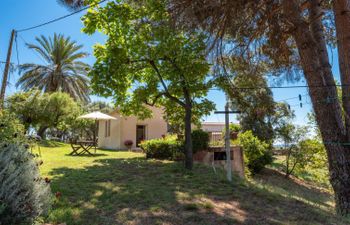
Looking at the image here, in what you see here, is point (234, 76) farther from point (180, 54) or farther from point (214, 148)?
point (214, 148)

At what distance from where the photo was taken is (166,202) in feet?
16.1

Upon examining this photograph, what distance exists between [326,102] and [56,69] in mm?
21761

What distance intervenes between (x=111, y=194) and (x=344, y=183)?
479 centimetres

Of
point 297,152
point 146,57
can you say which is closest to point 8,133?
point 146,57

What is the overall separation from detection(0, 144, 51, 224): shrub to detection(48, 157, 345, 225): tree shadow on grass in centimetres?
93

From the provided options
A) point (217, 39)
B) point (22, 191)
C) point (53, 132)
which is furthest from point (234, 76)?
point (53, 132)

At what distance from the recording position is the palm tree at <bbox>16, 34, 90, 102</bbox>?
21.5 m

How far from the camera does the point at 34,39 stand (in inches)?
827

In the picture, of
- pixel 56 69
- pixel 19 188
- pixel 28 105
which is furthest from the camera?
pixel 56 69

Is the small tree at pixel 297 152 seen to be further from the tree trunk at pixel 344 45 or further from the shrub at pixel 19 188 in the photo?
the shrub at pixel 19 188

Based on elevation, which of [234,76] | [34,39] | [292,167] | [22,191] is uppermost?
[34,39]

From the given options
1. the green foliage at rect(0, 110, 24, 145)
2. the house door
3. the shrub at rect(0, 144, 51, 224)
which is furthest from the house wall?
the shrub at rect(0, 144, 51, 224)

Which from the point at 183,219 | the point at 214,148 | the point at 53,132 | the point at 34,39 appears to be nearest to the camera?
the point at 183,219

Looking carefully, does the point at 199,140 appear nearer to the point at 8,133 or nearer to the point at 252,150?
the point at 252,150
